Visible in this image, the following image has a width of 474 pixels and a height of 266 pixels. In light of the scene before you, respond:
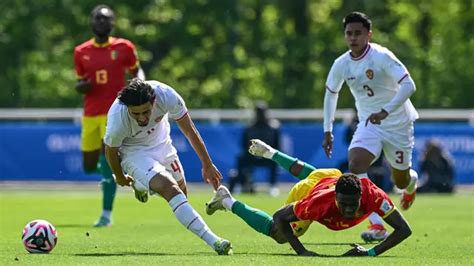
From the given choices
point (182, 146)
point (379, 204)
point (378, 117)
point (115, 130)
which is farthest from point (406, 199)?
point (182, 146)

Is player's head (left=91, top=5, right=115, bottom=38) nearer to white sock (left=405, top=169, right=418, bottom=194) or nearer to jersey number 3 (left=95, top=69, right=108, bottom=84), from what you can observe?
jersey number 3 (left=95, top=69, right=108, bottom=84)

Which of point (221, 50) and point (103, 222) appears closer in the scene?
point (103, 222)

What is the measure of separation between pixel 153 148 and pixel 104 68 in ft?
15.6

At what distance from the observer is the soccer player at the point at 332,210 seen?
10.7m

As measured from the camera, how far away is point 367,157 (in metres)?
14.1

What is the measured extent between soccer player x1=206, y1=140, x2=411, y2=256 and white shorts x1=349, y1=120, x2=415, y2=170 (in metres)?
2.00

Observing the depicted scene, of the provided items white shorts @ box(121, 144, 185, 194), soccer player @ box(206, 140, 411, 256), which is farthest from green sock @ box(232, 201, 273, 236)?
white shorts @ box(121, 144, 185, 194)

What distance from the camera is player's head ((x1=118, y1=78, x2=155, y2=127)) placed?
440 inches

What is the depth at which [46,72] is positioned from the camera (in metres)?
46.3

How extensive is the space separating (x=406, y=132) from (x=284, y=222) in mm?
3635

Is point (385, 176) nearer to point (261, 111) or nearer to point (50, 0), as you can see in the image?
point (261, 111)

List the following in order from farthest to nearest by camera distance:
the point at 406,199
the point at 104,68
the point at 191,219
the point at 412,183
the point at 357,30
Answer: the point at 104,68, the point at 406,199, the point at 412,183, the point at 357,30, the point at 191,219

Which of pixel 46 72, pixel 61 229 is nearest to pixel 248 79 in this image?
pixel 46 72

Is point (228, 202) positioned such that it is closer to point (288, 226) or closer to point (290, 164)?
point (288, 226)
